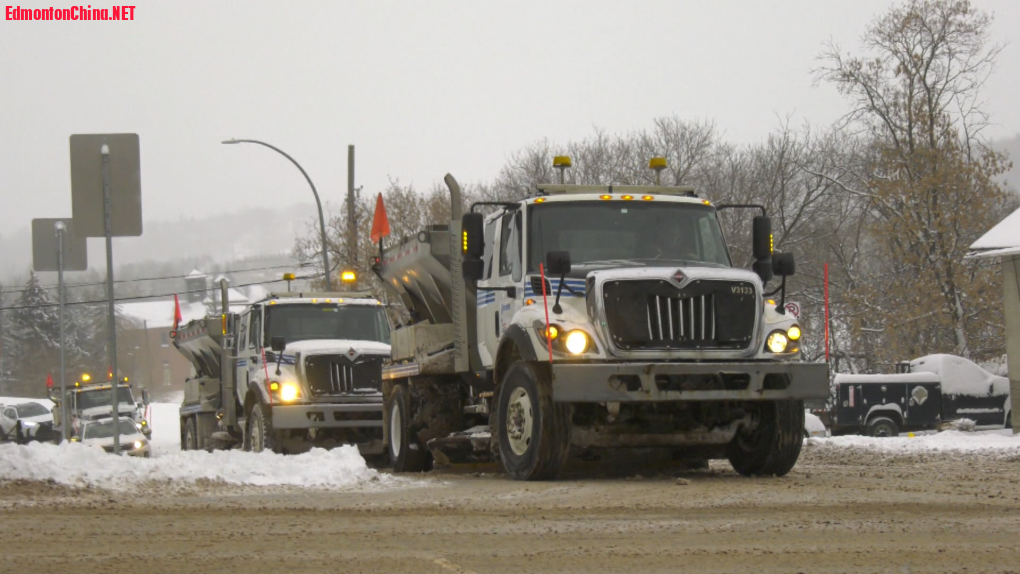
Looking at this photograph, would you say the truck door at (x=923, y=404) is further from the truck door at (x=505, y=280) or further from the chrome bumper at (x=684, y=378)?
the chrome bumper at (x=684, y=378)

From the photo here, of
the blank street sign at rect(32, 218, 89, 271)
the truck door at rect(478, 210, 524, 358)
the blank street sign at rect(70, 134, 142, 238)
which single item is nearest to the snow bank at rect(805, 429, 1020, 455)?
the truck door at rect(478, 210, 524, 358)

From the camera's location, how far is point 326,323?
19516 millimetres

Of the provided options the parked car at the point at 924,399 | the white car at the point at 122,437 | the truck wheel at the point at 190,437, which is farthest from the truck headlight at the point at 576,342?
the white car at the point at 122,437

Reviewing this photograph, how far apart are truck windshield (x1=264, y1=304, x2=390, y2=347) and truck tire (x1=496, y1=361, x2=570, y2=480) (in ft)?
24.7

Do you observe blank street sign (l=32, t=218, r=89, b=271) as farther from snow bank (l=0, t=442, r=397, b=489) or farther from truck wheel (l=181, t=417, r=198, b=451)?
snow bank (l=0, t=442, r=397, b=489)

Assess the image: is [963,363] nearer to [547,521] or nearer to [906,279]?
[906,279]

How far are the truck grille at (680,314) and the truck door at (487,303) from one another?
1871mm

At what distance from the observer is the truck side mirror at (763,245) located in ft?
40.2

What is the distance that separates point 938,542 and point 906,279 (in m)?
33.7

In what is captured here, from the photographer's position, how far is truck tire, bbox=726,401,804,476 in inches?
461

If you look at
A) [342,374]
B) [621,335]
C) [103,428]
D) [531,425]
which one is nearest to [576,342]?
[621,335]

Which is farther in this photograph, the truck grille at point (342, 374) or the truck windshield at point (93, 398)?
the truck windshield at point (93, 398)

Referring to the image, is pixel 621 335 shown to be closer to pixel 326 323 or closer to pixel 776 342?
pixel 776 342

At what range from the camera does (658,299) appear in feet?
36.6
